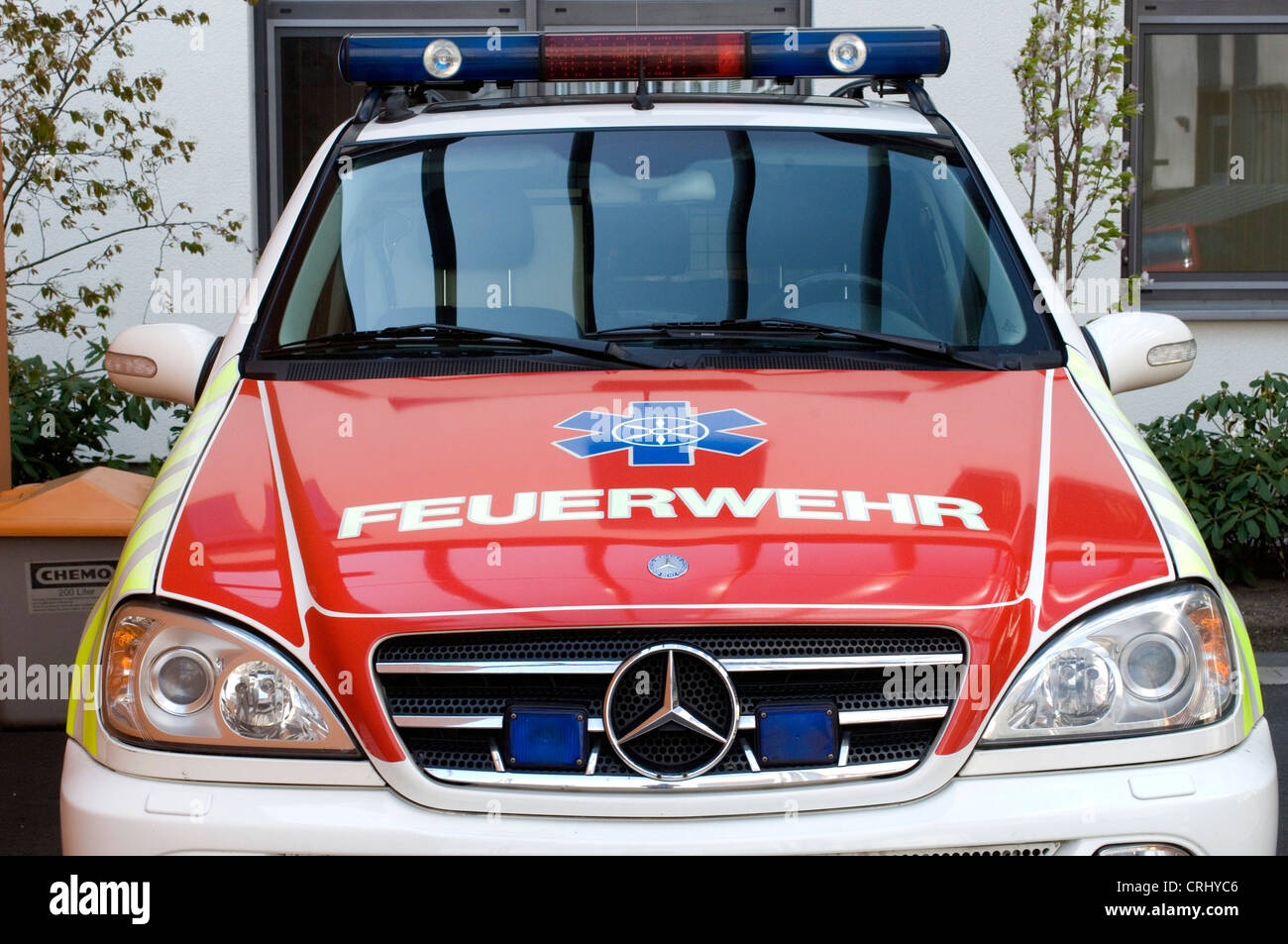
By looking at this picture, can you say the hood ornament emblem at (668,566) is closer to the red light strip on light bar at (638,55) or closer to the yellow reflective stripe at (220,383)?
the yellow reflective stripe at (220,383)

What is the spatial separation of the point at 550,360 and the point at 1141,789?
142 centimetres

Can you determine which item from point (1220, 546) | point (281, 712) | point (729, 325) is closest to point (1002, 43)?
point (1220, 546)

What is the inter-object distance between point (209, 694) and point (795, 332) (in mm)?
1465

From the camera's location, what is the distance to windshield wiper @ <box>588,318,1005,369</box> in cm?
291

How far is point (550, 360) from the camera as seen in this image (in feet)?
9.54

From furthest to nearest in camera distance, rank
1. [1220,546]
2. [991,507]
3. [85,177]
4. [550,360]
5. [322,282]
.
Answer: [85,177] < [1220,546] < [322,282] < [550,360] < [991,507]

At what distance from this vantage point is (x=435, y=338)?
3033 mm

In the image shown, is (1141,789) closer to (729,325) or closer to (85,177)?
(729,325)

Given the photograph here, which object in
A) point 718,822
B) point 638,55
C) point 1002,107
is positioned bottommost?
point 718,822

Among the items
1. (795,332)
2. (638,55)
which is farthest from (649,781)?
(638,55)

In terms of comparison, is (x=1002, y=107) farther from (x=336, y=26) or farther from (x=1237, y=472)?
(x=336, y=26)

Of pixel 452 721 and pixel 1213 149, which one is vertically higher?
pixel 1213 149

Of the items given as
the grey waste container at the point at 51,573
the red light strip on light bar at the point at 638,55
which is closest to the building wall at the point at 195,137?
the grey waste container at the point at 51,573
